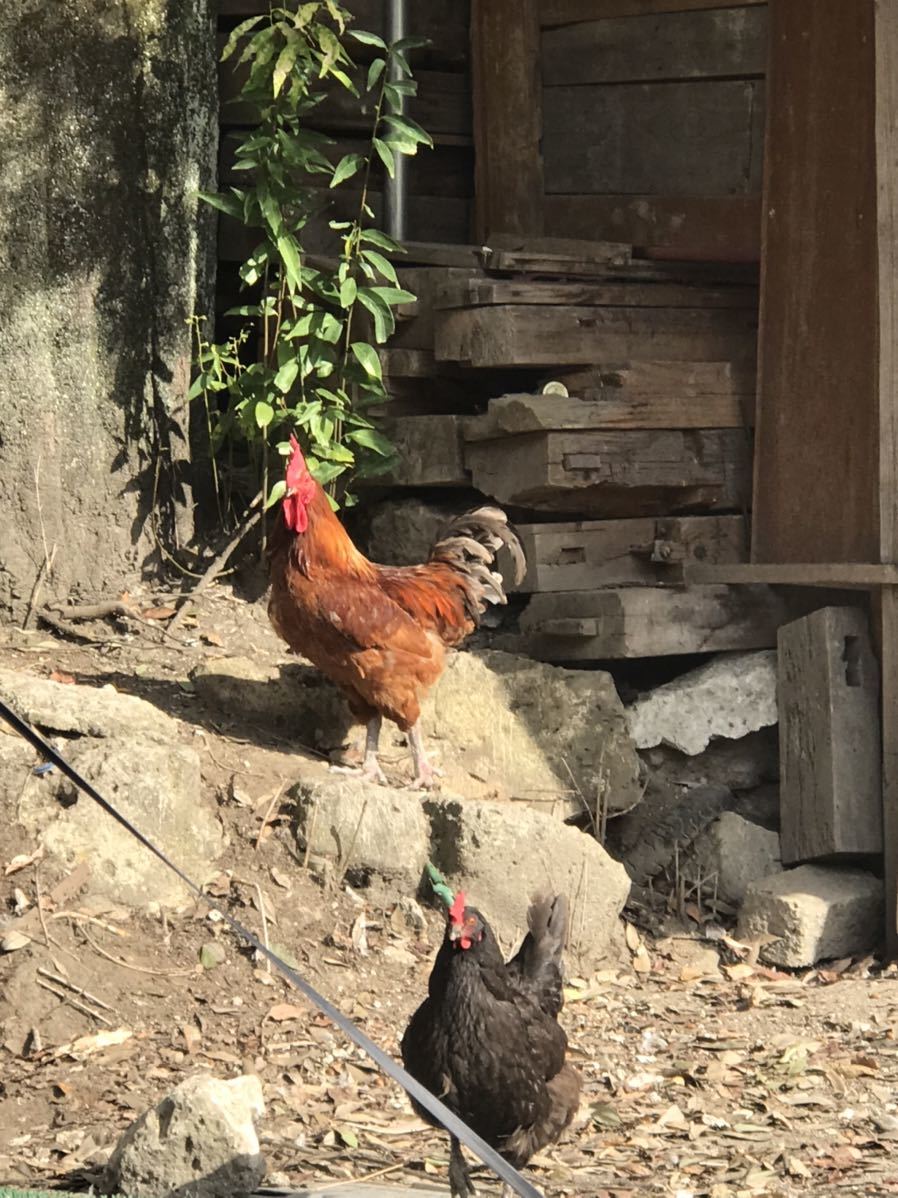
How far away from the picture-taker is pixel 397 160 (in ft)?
24.8

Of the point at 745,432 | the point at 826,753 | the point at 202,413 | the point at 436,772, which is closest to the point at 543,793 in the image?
the point at 436,772

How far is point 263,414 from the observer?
679 centimetres

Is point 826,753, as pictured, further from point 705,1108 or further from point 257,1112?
point 257,1112

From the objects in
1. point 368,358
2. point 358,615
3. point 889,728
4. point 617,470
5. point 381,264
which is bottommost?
point 889,728

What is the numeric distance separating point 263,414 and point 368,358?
1.64 ft

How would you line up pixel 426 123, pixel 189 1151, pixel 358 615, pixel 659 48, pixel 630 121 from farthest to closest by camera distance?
pixel 426 123 → pixel 630 121 → pixel 659 48 → pixel 358 615 → pixel 189 1151

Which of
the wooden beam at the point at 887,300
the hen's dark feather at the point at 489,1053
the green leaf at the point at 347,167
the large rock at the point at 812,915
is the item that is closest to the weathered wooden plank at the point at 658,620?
the wooden beam at the point at 887,300

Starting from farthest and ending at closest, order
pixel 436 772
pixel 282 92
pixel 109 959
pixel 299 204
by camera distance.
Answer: pixel 299 204 → pixel 282 92 → pixel 436 772 → pixel 109 959

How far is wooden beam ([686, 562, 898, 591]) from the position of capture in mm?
6289

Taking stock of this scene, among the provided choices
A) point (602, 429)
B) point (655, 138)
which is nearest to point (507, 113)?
point (655, 138)

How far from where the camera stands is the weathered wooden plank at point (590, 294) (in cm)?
696

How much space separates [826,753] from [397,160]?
3.35 m

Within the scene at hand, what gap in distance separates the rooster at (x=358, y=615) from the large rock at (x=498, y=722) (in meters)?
0.32

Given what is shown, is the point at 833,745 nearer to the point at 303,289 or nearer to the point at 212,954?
the point at 212,954
